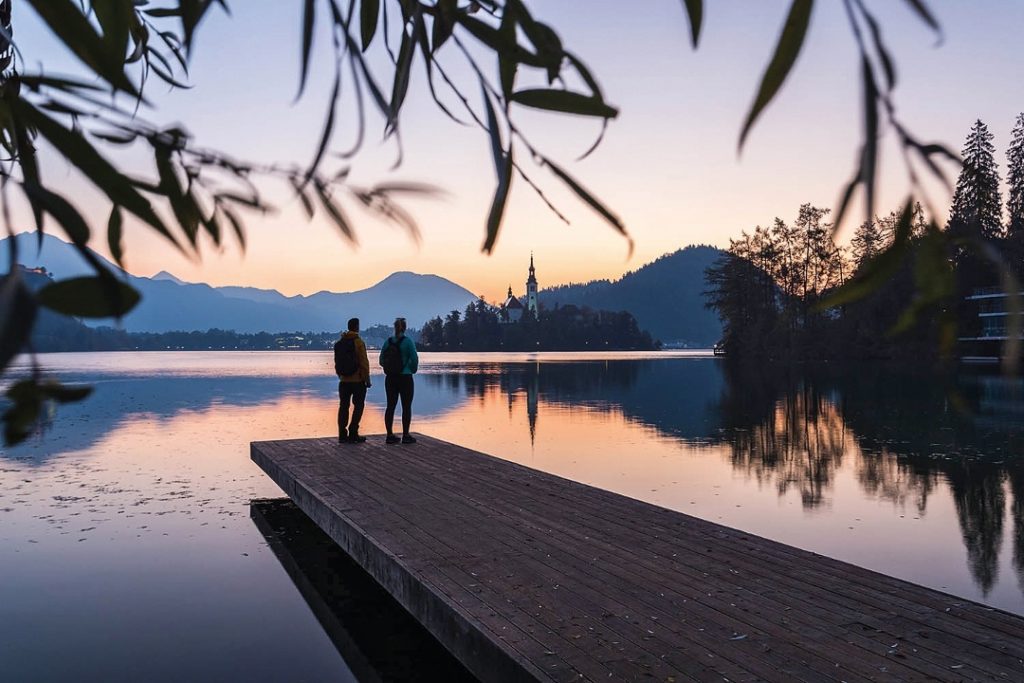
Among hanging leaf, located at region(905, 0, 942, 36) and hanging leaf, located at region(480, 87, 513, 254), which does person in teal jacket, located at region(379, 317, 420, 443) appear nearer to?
hanging leaf, located at region(480, 87, 513, 254)

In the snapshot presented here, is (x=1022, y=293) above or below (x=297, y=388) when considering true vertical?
above

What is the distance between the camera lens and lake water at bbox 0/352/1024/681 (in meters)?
6.33

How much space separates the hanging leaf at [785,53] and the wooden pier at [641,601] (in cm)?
329

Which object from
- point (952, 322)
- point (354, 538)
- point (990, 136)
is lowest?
point (354, 538)

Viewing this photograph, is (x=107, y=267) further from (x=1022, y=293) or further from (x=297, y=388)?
(x=297, y=388)

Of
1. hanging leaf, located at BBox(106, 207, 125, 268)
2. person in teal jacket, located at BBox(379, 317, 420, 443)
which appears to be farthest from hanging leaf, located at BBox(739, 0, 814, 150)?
person in teal jacket, located at BBox(379, 317, 420, 443)

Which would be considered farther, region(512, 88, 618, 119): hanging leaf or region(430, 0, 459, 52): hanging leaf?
region(430, 0, 459, 52): hanging leaf

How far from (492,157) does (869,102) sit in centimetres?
51

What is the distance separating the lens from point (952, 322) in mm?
→ 971

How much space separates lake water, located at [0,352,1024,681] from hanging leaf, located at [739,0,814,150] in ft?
1.16

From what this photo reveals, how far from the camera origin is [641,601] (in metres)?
4.63

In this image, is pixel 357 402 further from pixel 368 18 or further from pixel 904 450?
pixel 904 450

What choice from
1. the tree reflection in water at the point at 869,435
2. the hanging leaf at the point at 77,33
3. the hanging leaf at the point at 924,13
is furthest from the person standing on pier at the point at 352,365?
the hanging leaf at the point at 924,13

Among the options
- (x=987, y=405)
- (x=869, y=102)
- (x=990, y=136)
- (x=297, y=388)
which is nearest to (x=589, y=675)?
(x=869, y=102)
